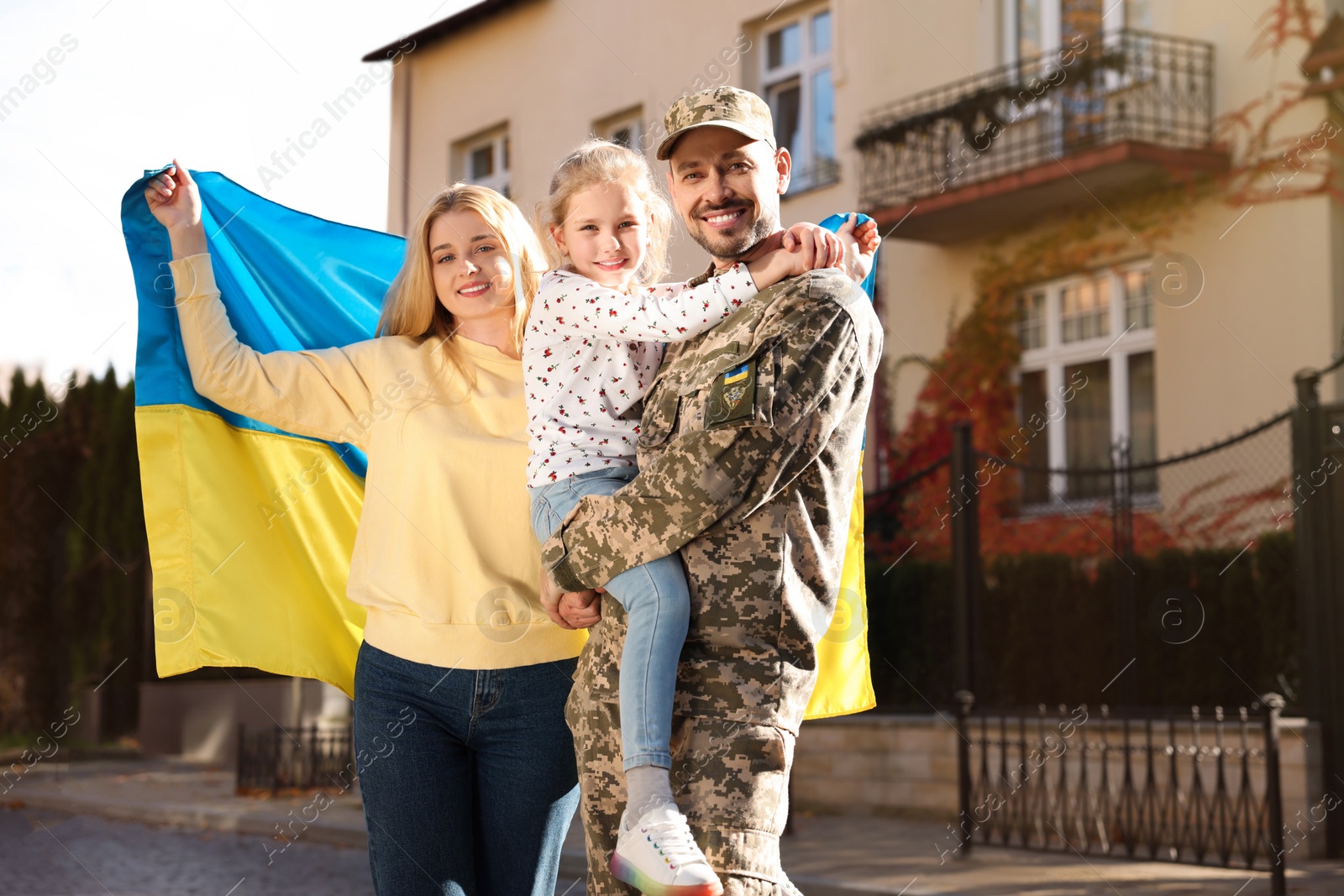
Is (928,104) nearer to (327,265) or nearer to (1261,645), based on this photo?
(1261,645)

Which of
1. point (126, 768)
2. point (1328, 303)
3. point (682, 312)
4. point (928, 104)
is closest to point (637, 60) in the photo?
point (928, 104)

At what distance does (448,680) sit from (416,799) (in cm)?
27

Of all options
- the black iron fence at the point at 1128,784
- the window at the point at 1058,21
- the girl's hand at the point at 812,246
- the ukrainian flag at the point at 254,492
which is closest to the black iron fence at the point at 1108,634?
the black iron fence at the point at 1128,784

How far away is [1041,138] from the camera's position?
1275 cm

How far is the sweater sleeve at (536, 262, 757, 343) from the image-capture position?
2697mm

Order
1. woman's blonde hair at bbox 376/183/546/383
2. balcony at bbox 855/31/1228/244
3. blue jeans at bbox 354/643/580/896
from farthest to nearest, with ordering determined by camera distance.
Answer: balcony at bbox 855/31/1228/244, woman's blonde hair at bbox 376/183/546/383, blue jeans at bbox 354/643/580/896

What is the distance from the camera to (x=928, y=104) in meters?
14.1

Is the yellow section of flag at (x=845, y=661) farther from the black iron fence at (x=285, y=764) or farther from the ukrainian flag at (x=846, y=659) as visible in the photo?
the black iron fence at (x=285, y=764)

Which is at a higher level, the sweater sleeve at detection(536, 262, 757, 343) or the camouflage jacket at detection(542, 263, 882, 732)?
the sweater sleeve at detection(536, 262, 757, 343)

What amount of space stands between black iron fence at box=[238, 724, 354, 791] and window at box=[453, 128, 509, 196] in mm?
9040

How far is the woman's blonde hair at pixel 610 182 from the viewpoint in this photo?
3.19m

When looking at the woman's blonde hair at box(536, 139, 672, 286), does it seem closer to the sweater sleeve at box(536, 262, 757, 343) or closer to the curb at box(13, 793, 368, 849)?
the sweater sleeve at box(536, 262, 757, 343)

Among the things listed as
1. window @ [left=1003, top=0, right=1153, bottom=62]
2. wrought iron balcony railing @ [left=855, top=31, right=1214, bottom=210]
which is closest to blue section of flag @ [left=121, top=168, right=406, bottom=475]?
wrought iron balcony railing @ [left=855, top=31, right=1214, bottom=210]

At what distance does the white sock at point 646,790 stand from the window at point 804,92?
44.3 feet
